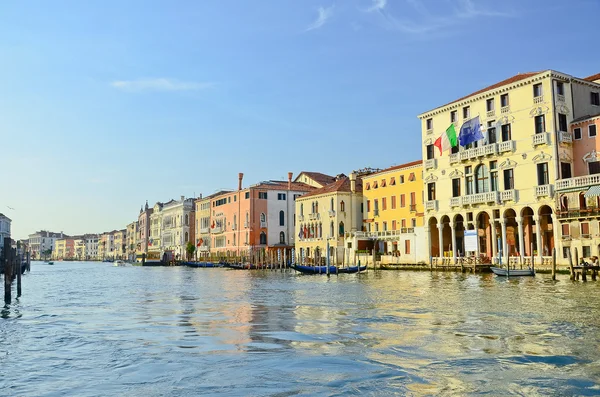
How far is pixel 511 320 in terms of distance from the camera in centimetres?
1205

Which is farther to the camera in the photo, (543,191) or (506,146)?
(506,146)

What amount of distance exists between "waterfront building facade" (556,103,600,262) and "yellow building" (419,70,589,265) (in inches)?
20.2

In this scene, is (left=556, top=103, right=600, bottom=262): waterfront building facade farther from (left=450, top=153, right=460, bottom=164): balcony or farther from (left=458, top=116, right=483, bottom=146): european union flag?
(left=450, top=153, right=460, bottom=164): balcony

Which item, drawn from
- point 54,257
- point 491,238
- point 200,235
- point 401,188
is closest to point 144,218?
point 200,235

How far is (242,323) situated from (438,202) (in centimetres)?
2953

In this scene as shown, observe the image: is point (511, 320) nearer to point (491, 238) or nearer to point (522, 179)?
point (522, 179)

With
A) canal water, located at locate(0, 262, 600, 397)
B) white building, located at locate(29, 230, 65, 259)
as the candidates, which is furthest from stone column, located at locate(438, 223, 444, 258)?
white building, located at locate(29, 230, 65, 259)

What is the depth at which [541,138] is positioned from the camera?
32531mm

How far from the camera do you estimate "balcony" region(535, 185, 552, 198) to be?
3185 centimetres

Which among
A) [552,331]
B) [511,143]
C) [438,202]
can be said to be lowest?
[552,331]

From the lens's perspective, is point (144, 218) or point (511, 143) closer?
point (511, 143)

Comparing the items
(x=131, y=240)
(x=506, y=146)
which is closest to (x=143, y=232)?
(x=131, y=240)

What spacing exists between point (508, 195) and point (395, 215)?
11700 mm

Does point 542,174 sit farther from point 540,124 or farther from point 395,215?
point 395,215
